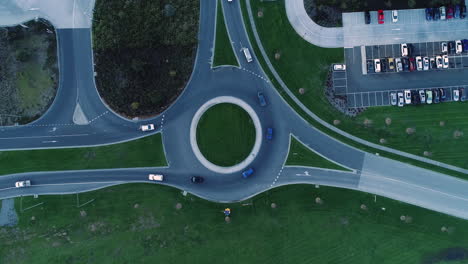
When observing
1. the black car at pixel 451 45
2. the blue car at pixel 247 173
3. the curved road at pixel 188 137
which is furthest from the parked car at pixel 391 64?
the blue car at pixel 247 173

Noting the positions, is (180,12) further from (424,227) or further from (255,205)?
(424,227)

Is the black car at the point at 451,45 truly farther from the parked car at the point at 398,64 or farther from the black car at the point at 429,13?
the parked car at the point at 398,64

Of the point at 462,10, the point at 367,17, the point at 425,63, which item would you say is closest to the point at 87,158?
the point at 367,17

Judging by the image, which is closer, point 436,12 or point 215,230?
point 215,230

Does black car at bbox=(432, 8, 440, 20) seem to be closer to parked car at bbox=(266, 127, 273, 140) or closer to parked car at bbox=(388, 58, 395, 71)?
parked car at bbox=(388, 58, 395, 71)

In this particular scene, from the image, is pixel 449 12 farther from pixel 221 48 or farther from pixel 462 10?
pixel 221 48

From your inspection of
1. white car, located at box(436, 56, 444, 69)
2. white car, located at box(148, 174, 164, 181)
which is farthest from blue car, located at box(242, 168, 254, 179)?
white car, located at box(436, 56, 444, 69)
